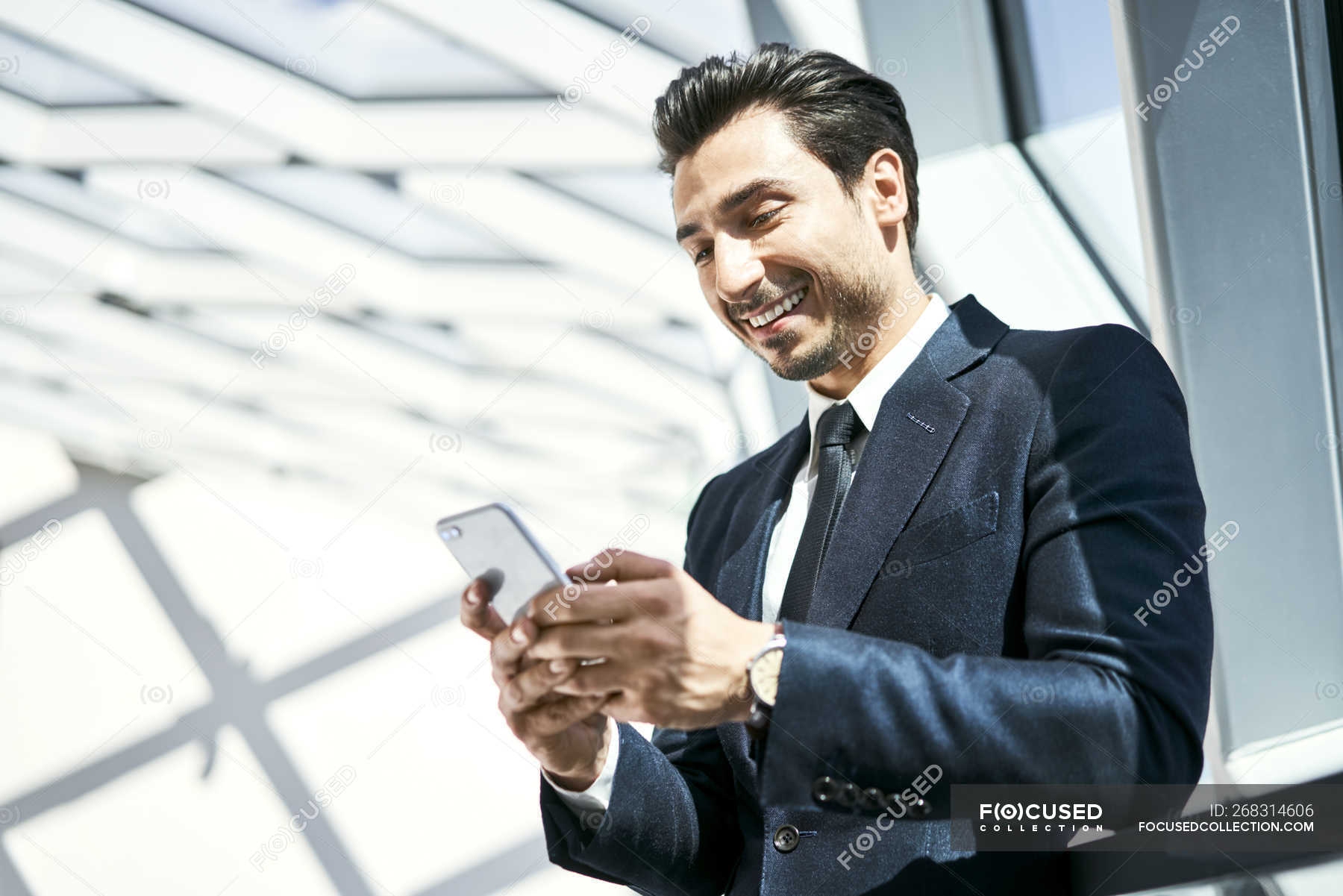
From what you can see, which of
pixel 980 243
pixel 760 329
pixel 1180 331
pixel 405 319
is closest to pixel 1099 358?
pixel 760 329

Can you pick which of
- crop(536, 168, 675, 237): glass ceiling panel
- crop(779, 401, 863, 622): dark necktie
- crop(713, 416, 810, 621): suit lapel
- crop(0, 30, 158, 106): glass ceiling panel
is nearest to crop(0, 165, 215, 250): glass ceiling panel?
crop(0, 30, 158, 106): glass ceiling panel

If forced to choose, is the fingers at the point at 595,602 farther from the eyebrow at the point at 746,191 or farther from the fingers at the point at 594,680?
the eyebrow at the point at 746,191

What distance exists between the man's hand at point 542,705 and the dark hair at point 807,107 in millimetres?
1389

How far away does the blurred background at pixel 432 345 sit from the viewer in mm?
2936

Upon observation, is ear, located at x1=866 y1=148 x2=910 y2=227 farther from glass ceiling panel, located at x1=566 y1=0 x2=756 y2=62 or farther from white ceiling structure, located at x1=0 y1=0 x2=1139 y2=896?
glass ceiling panel, located at x1=566 y1=0 x2=756 y2=62

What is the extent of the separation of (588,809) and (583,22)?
445cm

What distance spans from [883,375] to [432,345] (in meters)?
8.50

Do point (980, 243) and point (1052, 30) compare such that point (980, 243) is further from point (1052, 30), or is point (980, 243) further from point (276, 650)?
point (276, 650)

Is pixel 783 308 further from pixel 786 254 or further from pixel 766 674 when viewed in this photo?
pixel 766 674

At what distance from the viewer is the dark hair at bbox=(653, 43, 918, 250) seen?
2645mm

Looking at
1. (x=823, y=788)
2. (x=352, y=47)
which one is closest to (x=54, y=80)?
(x=352, y=47)

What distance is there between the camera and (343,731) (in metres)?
13.7

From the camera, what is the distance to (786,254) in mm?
2459

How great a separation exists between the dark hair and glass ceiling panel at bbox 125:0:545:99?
141 inches
